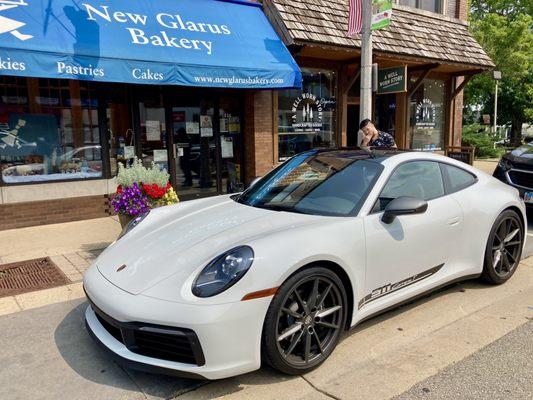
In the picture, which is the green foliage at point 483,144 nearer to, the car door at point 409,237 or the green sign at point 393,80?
the green sign at point 393,80

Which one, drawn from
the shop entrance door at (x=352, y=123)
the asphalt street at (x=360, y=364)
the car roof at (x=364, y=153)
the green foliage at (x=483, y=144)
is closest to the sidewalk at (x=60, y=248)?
the asphalt street at (x=360, y=364)

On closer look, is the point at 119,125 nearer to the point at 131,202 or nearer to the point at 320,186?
the point at 131,202

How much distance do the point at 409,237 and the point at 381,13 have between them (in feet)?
12.7

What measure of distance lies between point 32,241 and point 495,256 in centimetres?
579

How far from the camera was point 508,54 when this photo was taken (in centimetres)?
2250

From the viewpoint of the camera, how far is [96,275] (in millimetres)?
3217

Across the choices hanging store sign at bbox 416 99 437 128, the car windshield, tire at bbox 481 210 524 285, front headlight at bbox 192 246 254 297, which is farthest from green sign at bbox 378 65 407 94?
front headlight at bbox 192 246 254 297

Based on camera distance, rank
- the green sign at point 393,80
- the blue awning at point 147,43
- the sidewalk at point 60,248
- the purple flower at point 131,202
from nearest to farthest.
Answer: the sidewalk at point 60,248
the purple flower at point 131,202
the blue awning at point 147,43
the green sign at point 393,80

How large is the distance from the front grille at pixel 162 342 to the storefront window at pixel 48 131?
5.52 metres

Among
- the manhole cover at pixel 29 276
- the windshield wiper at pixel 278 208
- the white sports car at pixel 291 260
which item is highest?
the windshield wiper at pixel 278 208

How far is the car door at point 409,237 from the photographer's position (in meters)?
3.29

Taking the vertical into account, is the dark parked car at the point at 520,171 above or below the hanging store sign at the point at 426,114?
below

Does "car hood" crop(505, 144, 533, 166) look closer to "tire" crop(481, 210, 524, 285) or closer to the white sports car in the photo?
"tire" crop(481, 210, 524, 285)

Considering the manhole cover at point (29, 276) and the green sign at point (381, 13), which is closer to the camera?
the manhole cover at point (29, 276)
